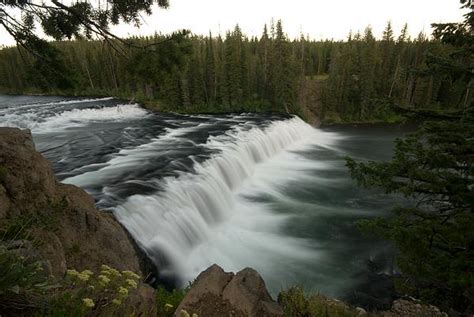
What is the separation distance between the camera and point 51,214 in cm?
581

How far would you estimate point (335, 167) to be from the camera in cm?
2325

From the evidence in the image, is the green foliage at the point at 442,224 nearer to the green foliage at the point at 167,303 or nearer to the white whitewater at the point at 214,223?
the green foliage at the point at 167,303

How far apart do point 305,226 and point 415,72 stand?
856 cm

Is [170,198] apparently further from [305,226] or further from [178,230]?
[305,226]

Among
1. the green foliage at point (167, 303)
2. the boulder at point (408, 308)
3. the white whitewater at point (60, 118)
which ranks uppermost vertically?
the green foliage at point (167, 303)

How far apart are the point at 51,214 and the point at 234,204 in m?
9.48

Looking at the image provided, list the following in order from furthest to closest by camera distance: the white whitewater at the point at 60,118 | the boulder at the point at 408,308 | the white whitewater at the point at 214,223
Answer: the white whitewater at the point at 60,118 < the white whitewater at the point at 214,223 < the boulder at the point at 408,308

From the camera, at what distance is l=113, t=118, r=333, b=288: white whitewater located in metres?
9.27

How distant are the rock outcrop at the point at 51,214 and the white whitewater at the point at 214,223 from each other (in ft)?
6.84

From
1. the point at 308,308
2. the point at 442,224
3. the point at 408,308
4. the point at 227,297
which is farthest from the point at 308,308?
the point at 408,308

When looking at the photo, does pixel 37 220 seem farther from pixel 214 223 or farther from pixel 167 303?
pixel 214 223

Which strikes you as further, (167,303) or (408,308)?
(408,308)

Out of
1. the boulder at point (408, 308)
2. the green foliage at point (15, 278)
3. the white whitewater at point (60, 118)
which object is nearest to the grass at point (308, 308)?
the boulder at point (408, 308)

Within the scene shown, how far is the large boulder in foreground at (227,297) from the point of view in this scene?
4.55 metres
